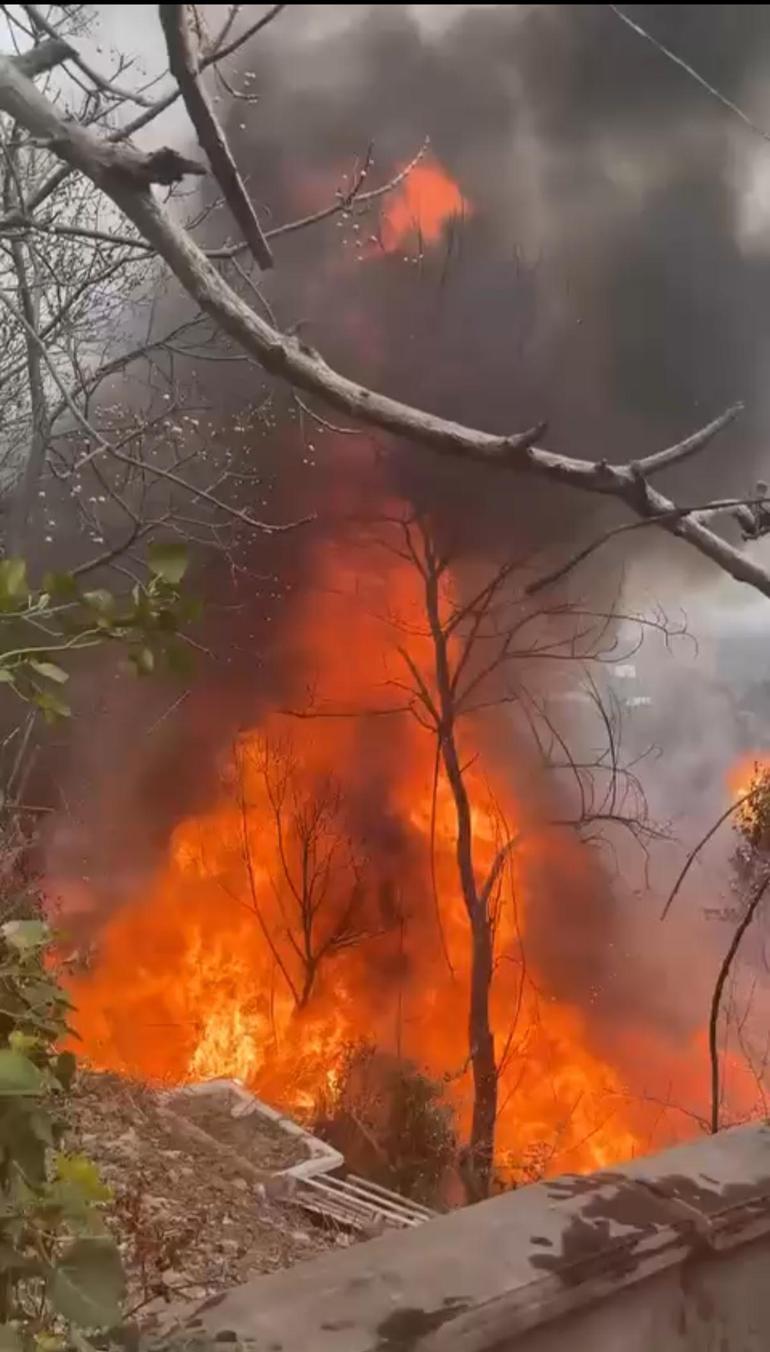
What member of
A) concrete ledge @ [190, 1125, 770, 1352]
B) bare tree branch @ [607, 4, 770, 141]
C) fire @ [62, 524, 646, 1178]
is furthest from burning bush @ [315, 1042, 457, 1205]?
bare tree branch @ [607, 4, 770, 141]

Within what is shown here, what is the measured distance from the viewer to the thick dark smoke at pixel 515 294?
159cm

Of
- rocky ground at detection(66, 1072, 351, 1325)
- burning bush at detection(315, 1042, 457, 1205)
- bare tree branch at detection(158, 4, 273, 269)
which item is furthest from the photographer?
burning bush at detection(315, 1042, 457, 1205)

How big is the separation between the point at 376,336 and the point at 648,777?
1116mm

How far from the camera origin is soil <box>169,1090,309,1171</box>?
5.64ft

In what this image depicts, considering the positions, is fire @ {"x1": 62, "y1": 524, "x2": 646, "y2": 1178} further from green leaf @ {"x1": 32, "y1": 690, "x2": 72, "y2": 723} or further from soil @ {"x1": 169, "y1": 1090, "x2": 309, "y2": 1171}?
Answer: green leaf @ {"x1": 32, "y1": 690, "x2": 72, "y2": 723}

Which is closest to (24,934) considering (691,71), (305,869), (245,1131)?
(245,1131)

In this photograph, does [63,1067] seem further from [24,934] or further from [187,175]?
[187,175]

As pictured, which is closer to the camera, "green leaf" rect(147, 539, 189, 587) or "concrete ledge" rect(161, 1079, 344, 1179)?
"green leaf" rect(147, 539, 189, 587)

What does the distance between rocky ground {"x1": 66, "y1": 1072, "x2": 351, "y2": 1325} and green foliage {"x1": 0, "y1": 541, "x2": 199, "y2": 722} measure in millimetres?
578

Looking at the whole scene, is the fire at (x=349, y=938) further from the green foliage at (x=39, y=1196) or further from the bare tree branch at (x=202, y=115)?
the green foliage at (x=39, y=1196)

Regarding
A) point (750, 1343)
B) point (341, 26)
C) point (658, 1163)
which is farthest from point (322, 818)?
point (341, 26)

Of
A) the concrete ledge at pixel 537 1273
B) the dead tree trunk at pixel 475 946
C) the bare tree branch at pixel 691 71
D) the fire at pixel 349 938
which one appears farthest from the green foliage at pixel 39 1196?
the dead tree trunk at pixel 475 946

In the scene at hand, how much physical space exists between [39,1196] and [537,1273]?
48 cm

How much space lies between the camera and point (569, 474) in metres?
1.41
